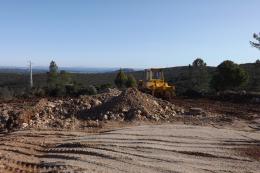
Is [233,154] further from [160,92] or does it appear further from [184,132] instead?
[160,92]

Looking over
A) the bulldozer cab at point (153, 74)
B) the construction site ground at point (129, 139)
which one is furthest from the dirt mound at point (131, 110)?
the bulldozer cab at point (153, 74)

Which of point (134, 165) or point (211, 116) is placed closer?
point (134, 165)

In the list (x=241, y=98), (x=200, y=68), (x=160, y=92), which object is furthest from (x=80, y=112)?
(x=200, y=68)

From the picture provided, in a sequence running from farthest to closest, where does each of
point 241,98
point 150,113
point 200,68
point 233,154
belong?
point 200,68 → point 241,98 → point 150,113 → point 233,154

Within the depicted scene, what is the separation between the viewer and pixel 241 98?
29.9 m

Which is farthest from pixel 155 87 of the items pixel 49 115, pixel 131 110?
pixel 49 115

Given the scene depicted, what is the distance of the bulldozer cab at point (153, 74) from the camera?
26.7m

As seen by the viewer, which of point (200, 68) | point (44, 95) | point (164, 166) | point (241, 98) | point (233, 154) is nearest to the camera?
point (164, 166)

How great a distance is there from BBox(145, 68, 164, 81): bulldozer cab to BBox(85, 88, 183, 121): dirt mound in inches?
242

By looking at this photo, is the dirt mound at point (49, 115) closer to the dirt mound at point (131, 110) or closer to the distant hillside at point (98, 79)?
the dirt mound at point (131, 110)

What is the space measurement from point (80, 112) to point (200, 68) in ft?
107

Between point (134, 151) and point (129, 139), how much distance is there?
4.44 feet

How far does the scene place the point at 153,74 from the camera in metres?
27.3

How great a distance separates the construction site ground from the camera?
11.6 meters
